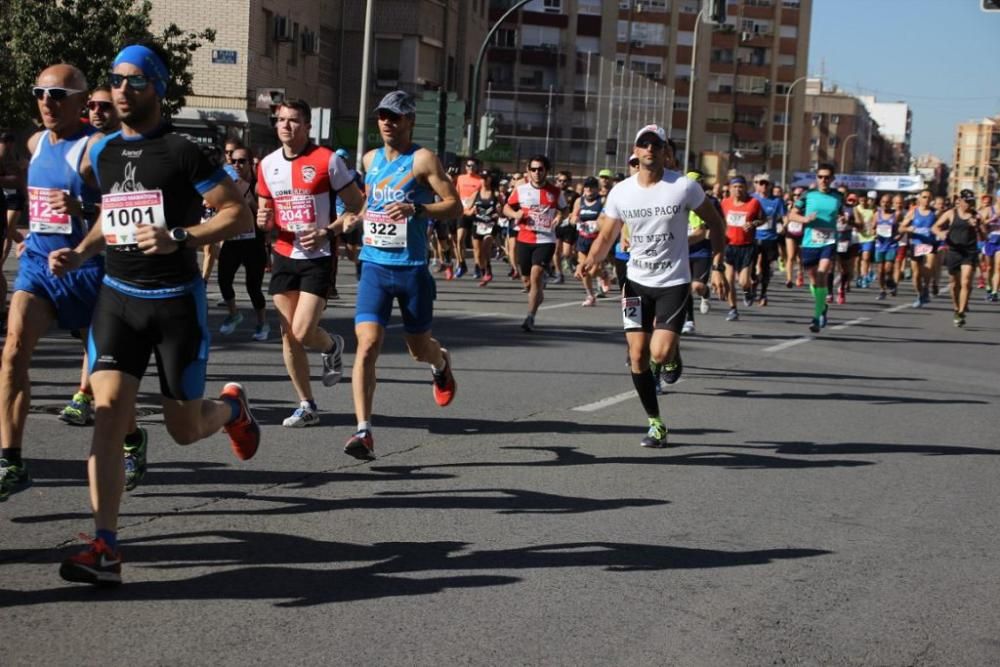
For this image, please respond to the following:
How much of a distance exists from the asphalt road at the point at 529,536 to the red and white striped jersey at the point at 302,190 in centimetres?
114

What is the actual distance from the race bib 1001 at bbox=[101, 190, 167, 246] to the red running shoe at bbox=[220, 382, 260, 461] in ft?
3.68

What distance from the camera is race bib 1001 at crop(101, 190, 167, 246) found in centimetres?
539

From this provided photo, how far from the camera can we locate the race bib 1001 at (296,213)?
29.7ft

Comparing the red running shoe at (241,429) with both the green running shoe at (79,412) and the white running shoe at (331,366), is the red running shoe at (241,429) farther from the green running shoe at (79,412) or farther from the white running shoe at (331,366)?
the white running shoe at (331,366)

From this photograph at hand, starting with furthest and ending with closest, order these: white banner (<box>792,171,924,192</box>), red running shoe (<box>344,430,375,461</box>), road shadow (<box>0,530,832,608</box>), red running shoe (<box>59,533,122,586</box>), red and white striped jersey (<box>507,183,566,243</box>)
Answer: white banner (<box>792,171,924,192</box>)
red and white striped jersey (<box>507,183,566,243</box>)
red running shoe (<box>344,430,375,461</box>)
road shadow (<box>0,530,832,608</box>)
red running shoe (<box>59,533,122,586</box>)

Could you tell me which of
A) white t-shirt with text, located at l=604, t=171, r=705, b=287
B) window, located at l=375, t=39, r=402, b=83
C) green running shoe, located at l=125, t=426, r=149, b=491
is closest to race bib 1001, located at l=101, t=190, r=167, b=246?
green running shoe, located at l=125, t=426, r=149, b=491

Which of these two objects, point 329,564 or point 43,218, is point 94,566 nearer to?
point 329,564

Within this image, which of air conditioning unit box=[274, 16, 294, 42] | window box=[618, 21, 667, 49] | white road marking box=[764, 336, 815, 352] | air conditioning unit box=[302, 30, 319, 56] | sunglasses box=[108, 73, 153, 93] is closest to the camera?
sunglasses box=[108, 73, 153, 93]

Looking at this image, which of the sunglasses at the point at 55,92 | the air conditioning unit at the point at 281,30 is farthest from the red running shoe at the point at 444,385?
the air conditioning unit at the point at 281,30

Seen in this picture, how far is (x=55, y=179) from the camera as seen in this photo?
24.6ft

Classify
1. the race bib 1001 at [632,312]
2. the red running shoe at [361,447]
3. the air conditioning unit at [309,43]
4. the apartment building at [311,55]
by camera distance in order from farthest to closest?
the air conditioning unit at [309,43]
the apartment building at [311,55]
the race bib 1001 at [632,312]
the red running shoe at [361,447]

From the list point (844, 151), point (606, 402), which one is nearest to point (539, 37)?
point (606, 402)

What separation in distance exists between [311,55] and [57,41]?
1348 cm

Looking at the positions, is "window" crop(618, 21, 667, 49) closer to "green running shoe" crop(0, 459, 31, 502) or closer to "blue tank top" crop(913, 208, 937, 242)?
"blue tank top" crop(913, 208, 937, 242)
